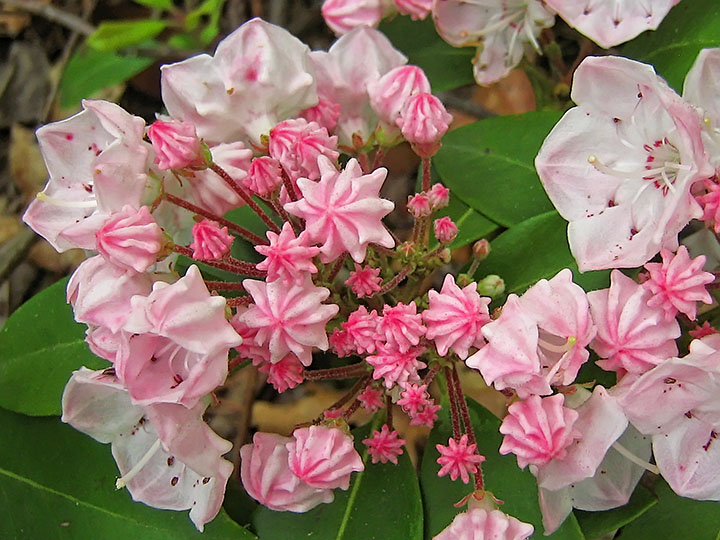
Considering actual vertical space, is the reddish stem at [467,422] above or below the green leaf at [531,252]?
below

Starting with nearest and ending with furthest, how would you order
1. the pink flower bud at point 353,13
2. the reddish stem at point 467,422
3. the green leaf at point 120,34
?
the reddish stem at point 467,422 < the pink flower bud at point 353,13 < the green leaf at point 120,34

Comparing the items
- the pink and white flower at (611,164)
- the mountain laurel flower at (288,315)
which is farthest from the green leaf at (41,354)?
the pink and white flower at (611,164)

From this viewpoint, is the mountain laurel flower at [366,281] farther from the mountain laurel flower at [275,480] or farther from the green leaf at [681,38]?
the green leaf at [681,38]

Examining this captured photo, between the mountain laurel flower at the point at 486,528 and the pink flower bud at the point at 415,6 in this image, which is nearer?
the mountain laurel flower at the point at 486,528

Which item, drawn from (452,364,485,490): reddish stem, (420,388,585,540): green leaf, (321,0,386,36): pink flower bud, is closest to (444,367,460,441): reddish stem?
(452,364,485,490): reddish stem

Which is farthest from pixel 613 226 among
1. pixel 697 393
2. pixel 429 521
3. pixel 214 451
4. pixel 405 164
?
pixel 405 164

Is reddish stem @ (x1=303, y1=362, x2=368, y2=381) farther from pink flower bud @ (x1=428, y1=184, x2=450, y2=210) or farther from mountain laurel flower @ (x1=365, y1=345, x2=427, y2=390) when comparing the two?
pink flower bud @ (x1=428, y1=184, x2=450, y2=210)
